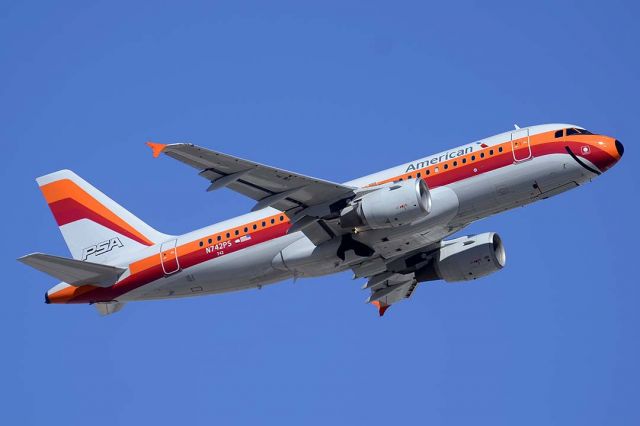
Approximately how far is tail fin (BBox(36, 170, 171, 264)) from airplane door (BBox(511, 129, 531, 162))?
1668 cm

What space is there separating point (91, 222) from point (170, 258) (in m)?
5.87

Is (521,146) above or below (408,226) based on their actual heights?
above

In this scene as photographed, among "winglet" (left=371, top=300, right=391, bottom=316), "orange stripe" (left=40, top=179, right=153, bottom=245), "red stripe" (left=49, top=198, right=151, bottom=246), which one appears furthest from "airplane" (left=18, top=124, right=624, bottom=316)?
"winglet" (left=371, top=300, right=391, bottom=316)

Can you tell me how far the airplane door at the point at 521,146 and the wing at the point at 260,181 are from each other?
273 inches

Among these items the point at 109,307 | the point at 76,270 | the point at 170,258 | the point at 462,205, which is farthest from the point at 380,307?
the point at 76,270

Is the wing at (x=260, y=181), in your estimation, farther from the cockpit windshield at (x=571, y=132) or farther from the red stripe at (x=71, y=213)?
the red stripe at (x=71, y=213)

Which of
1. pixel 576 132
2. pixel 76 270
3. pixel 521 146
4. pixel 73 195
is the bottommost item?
pixel 76 270

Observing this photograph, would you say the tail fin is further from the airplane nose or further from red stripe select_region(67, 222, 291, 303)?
the airplane nose

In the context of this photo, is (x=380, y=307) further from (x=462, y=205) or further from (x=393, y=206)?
(x=393, y=206)

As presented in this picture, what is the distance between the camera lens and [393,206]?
1645 inches

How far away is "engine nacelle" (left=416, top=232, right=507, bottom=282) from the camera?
48.8 metres

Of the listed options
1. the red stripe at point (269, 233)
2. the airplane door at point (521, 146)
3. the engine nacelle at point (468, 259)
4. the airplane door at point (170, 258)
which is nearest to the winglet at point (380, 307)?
the engine nacelle at point (468, 259)

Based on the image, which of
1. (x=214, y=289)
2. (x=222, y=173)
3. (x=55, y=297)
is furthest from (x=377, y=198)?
(x=55, y=297)

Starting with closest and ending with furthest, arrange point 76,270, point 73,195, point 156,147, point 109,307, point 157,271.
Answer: point 156,147 → point 76,270 → point 157,271 → point 109,307 → point 73,195
